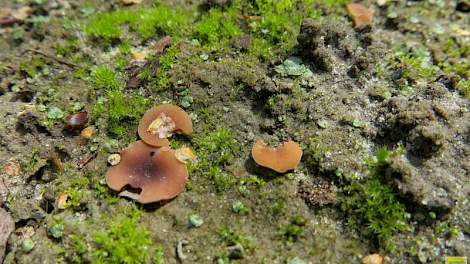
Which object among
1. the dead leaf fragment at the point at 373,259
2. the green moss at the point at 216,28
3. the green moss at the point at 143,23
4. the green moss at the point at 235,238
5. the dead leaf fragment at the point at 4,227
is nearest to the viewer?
the dead leaf fragment at the point at 373,259

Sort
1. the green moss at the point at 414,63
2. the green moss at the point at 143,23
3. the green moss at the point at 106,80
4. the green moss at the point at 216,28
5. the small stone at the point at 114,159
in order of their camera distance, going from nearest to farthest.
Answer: the small stone at the point at 114,159
the green moss at the point at 414,63
the green moss at the point at 106,80
the green moss at the point at 216,28
the green moss at the point at 143,23

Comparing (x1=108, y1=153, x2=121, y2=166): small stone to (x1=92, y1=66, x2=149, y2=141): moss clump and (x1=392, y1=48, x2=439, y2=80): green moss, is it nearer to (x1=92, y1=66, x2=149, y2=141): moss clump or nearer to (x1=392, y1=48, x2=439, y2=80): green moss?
(x1=92, y1=66, x2=149, y2=141): moss clump

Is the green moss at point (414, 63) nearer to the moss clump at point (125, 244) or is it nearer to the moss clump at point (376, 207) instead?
the moss clump at point (376, 207)

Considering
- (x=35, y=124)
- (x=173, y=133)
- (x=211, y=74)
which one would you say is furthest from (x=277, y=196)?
(x=35, y=124)

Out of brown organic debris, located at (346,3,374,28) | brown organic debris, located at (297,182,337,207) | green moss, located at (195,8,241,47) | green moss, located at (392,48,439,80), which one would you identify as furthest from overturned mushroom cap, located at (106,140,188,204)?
brown organic debris, located at (346,3,374,28)

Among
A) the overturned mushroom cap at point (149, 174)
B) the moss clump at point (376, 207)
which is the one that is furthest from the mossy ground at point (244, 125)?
the overturned mushroom cap at point (149, 174)

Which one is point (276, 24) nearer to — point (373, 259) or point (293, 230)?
Answer: point (293, 230)

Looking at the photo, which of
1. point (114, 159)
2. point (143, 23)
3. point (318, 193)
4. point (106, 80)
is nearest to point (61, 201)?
point (114, 159)

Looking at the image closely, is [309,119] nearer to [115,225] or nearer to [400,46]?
[400,46]
